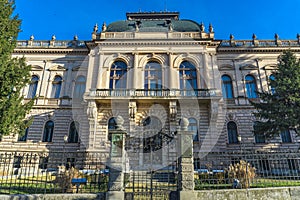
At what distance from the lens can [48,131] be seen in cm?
2173

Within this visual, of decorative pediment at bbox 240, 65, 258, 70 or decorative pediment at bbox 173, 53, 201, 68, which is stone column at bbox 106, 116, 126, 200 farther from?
decorative pediment at bbox 240, 65, 258, 70

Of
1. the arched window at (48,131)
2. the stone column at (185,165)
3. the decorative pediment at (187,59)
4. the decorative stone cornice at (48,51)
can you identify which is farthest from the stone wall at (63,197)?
the decorative stone cornice at (48,51)

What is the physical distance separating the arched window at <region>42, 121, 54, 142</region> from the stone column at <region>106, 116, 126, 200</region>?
15.8 m

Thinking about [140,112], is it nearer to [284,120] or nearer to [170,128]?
[170,128]

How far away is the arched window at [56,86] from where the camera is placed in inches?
909

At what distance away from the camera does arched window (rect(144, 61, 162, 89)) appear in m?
21.3

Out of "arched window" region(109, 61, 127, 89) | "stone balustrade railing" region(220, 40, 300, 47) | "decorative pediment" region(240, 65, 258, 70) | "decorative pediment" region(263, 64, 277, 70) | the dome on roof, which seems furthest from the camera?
"stone balustrade railing" region(220, 40, 300, 47)

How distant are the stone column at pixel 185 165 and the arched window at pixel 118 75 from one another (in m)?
13.8

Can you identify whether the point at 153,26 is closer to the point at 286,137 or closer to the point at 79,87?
the point at 79,87

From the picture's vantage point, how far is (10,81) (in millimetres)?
13648

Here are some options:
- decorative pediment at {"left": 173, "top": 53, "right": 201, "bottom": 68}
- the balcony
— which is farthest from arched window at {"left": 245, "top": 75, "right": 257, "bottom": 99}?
decorative pediment at {"left": 173, "top": 53, "right": 201, "bottom": 68}

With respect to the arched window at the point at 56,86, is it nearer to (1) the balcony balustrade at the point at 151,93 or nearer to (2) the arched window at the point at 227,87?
(1) the balcony balustrade at the point at 151,93

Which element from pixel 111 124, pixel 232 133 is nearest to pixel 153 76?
pixel 111 124

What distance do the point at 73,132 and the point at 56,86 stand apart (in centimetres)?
584
